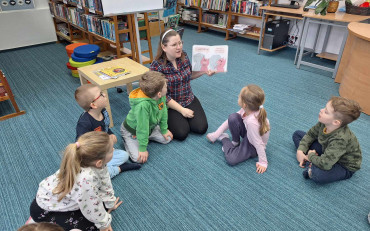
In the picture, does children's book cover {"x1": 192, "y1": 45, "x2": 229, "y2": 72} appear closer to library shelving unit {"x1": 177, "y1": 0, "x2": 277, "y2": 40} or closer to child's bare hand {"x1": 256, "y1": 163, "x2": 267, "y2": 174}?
child's bare hand {"x1": 256, "y1": 163, "x2": 267, "y2": 174}

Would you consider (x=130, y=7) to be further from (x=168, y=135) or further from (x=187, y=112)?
(x=168, y=135)

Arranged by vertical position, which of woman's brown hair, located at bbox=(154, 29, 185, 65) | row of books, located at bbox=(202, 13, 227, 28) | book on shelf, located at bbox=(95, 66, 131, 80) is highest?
woman's brown hair, located at bbox=(154, 29, 185, 65)

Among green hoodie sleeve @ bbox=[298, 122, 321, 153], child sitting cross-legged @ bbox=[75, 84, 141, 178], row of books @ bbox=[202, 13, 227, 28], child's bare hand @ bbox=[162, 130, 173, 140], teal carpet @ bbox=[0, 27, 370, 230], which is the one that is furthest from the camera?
row of books @ bbox=[202, 13, 227, 28]

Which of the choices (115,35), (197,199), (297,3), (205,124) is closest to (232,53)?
(297,3)

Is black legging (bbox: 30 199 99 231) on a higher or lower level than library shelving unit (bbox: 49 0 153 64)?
lower

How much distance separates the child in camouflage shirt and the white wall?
5.48 meters

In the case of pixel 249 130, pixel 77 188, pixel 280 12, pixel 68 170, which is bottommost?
pixel 249 130

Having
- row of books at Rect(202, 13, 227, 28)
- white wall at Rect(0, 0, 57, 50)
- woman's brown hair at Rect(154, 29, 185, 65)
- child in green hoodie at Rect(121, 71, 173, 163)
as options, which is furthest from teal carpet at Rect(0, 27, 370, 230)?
row of books at Rect(202, 13, 227, 28)

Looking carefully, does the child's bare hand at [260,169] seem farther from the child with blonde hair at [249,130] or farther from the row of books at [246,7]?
the row of books at [246,7]

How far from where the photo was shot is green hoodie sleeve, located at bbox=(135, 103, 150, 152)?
1911 millimetres

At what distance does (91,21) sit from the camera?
3836mm

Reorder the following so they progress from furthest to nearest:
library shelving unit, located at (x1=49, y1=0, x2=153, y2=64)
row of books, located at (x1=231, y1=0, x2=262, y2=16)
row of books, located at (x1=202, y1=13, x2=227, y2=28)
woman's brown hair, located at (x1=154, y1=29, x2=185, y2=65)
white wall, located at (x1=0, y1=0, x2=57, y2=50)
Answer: row of books, located at (x1=202, y1=13, x2=227, y2=28) < white wall, located at (x1=0, y1=0, x2=57, y2=50) < row of books, located at (x1=231, y1=0, x2=262, y2=16) < library shelving unit, located at (x1=49, y1=0, x2=153, y2=64) < woman's brown hair, located at (x1=154, y1=29, x2=185, y2=65)

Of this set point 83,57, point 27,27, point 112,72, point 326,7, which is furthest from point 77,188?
point 27,27

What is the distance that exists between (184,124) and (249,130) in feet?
2.13
